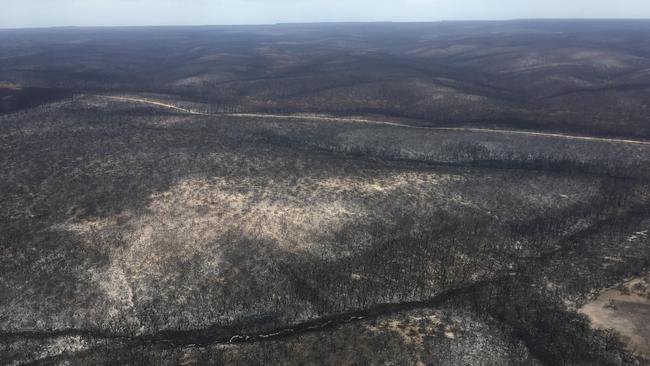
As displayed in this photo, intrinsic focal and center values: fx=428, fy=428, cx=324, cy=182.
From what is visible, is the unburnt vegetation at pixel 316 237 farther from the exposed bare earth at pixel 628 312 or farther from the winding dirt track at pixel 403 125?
the winding dirt track at pixel 403 125

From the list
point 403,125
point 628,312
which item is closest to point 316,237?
point 628,312

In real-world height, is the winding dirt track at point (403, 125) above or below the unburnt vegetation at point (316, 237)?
above

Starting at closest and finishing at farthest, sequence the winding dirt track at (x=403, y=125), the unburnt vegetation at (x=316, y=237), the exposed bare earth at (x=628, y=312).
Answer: the exposed bare earth at (x=628, y=312), the unburnt vegetation at (x=316, y=237), the winding dirt track at (x=403, y=125)

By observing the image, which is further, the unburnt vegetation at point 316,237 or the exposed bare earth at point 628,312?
the unburnt vegetation at point 316,237

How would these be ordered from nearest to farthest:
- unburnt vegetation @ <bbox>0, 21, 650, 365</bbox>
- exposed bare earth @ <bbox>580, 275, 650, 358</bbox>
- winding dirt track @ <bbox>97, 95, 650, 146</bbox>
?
exposed bare earth @ <bbox>580, 275, 650, 358</bbox> < unburnt vegetation @ <bbox>0, 21, 650, 365</bbox> < winding dirt track @ <bbox>97, 95, 650, 146</bbox>

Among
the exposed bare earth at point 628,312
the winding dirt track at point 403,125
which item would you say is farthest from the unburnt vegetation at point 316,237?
the winding dirt track at point 403,125

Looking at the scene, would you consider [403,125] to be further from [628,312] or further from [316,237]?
[628,312]

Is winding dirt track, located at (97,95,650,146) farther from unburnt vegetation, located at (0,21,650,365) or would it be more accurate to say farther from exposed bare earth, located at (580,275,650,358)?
exposed bare earth, located at (580,275,650,358)

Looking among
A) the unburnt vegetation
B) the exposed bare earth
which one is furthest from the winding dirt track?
the exposed bare earth

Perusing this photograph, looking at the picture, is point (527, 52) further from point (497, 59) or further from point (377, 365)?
point (377, 365)
